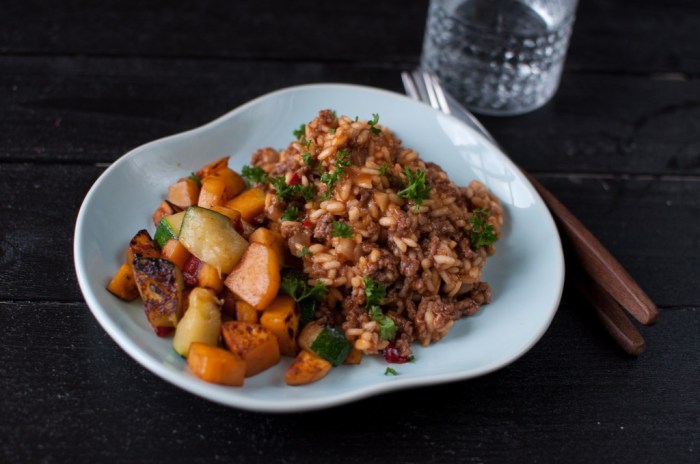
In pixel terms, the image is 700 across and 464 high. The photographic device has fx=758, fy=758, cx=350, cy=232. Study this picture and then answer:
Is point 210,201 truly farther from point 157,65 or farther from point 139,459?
point 157,65

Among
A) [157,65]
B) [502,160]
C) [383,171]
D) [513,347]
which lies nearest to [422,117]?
[502,160]

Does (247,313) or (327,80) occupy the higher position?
(247,313)

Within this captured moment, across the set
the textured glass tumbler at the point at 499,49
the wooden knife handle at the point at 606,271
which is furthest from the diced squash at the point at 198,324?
the textured glass tumbler at the point at 499,49

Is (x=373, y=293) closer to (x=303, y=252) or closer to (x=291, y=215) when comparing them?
(x=303, y=252)

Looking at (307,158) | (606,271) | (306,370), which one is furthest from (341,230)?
(606,271)

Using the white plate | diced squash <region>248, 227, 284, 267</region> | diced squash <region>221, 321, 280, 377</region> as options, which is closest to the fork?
the white plate
